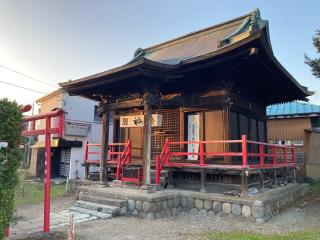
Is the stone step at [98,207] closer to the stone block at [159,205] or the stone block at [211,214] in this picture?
the stone block at [159,205]

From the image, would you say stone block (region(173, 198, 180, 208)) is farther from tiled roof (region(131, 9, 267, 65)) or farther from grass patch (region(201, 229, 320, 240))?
tiled roof (region(131, 9, 267, 65))

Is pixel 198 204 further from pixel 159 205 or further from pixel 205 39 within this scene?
pixel 205 39

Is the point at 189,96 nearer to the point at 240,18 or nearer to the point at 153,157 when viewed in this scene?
the point at 153,157

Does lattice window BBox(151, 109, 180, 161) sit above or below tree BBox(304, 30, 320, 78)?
below

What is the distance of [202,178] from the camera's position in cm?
979

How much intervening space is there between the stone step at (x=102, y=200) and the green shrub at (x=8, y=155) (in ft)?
14.0

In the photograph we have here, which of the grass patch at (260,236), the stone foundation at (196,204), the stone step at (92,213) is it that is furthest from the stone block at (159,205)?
the grass patch at (260,236)

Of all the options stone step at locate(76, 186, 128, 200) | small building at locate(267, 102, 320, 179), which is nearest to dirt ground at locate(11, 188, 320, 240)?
stone step at locate(76, 186, 128, 200)

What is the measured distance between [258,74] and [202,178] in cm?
441

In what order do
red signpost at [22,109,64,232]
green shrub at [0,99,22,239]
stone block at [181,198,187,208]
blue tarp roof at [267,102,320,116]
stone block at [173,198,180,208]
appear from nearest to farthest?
green shrub at [0,99,22,239]
red signpost at [22,109,64,232]
stone block at [173,198,180,208]
stone block at [181,198,187,208]
blue tarp roof at [267,102,320,116]

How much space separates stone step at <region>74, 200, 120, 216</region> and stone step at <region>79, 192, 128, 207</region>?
0.45 feet

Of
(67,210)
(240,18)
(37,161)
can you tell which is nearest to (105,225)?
(67,210)

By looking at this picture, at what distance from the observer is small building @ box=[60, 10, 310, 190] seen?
9344 millimetres

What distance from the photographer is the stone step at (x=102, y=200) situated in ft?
29.7
